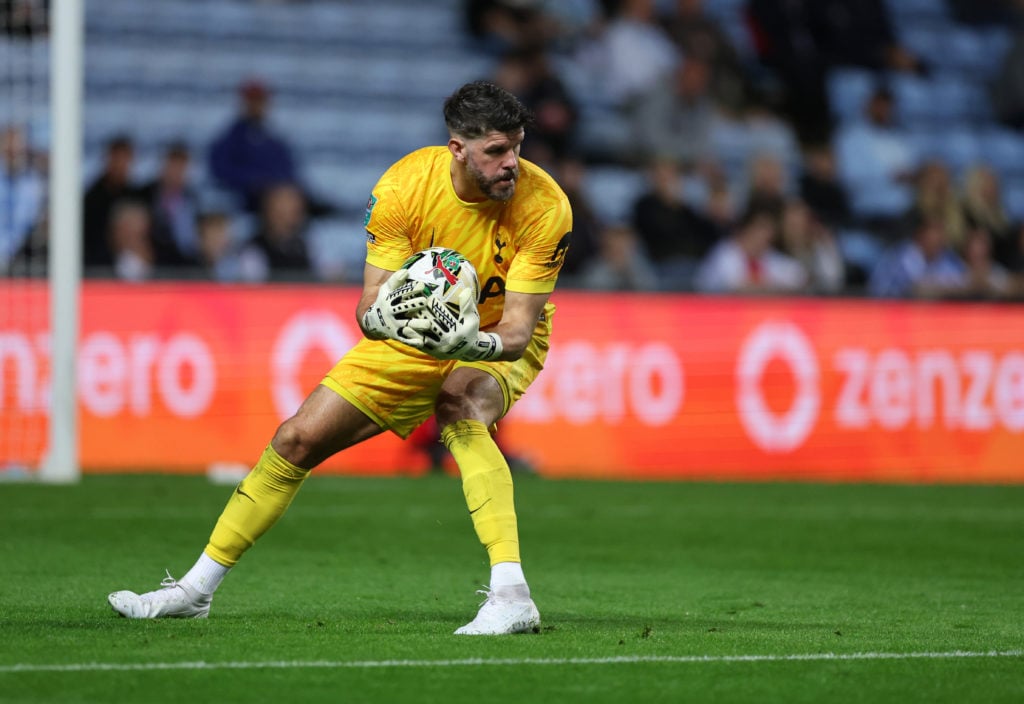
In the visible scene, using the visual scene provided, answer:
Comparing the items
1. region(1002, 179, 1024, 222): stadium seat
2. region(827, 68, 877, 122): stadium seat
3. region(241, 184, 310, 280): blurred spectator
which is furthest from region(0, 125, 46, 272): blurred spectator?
region(1002, 179, 1024, 222): stadium seat

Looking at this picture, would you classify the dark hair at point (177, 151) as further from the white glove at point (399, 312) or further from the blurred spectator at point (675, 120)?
the white glove at point (399, 312)

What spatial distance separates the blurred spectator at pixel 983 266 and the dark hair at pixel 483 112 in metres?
11.0

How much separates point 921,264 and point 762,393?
342cm

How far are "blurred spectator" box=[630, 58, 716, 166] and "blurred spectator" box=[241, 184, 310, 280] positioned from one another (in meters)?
4.56

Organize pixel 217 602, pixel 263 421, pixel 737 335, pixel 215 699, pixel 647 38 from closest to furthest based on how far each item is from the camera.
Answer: pixel 215 699 → pixel 217 602 → pixel 263 421 → pixel 737 335 → pixel 647 38

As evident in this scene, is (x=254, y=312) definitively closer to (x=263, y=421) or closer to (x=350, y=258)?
(x=263, y=421)

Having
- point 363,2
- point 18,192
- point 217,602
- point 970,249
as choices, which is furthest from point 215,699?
point 363,2

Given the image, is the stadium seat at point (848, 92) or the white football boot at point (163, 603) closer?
the white football boot at point (163, 603)

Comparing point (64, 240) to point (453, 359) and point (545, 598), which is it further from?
point (453, 359)

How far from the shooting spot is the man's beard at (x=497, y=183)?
5.97 metres

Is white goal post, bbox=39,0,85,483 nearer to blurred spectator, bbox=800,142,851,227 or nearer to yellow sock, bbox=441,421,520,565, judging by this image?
yellow sock, bbox=441,421,520,565

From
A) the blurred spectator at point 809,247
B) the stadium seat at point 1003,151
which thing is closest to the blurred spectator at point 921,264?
the blurred spectator at point 809,247

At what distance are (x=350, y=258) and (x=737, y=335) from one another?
3.86 metres

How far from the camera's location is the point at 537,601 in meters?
7.09
